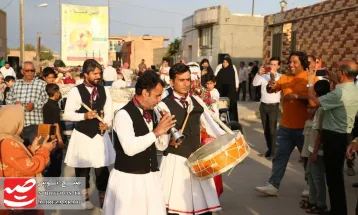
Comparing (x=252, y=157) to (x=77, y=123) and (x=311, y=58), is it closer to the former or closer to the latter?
(x=311, y=58)

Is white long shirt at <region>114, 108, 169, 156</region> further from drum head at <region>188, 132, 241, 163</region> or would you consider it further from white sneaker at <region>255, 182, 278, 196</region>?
white sneaker at <region>255, 182, 278, 196</region>

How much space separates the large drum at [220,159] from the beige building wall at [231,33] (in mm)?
22780

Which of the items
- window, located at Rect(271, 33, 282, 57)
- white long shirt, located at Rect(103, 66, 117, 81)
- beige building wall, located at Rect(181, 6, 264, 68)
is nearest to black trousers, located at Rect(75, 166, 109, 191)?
white long shirt, located at Rect(103, 66, 117, 81)

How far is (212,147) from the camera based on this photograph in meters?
4.19

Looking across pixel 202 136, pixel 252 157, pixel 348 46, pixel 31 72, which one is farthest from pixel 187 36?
pixel 202 136

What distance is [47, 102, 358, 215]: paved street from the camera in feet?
19.0

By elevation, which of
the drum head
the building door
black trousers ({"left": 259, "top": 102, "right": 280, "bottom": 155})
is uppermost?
the building door

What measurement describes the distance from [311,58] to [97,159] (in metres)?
3.66

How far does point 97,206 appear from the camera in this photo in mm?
5961

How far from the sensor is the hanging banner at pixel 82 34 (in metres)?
32.2

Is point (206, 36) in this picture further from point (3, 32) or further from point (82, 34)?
point (3, 32)

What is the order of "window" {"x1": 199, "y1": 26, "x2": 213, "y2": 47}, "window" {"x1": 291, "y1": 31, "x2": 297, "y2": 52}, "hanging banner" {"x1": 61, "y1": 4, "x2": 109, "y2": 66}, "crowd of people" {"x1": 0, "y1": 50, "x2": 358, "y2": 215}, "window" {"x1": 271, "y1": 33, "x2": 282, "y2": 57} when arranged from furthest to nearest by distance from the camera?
1. "hanging banner" {"x1": 61, "y1": 4, "x2": 109, "y2": 66}
2. "window" {"x1": 199, "y1": 26, "x2": 213, "y2": 47}
3. "window" {"x1": 271, "y1": 33, "x2": 282, "y2": 57}
4. "window" {"x1": 291, "y1": 31, "x2": 297, "y2": 52}
5. "crowd of people" {"x1": 0, "y1": 50, "x2": 358, "y2": 215}

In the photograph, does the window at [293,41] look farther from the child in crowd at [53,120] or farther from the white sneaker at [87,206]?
the white sneaker at [87,206]

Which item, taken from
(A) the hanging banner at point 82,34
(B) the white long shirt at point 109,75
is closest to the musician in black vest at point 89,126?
(B) the white long shirt at point 109,75
